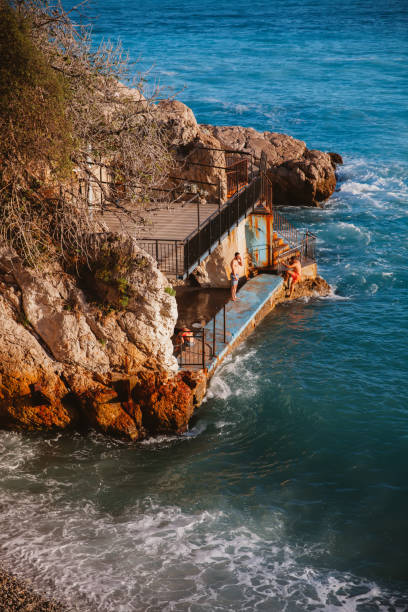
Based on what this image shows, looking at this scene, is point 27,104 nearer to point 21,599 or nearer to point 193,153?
point 193,153

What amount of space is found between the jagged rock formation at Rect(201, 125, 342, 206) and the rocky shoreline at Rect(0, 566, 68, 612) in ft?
102

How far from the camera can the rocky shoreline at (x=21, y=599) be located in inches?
552

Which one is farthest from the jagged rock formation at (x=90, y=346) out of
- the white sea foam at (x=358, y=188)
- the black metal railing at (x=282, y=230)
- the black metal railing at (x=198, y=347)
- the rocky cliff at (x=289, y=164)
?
the white sea foam at (x=358, y=188)

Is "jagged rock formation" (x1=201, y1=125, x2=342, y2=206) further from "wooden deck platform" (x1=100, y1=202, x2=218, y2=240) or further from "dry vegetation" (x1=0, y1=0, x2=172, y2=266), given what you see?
"dry vegetation" (x1=0, y1=0, x2=172, y2=266)

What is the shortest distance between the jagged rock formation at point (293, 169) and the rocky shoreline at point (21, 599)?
31.0m

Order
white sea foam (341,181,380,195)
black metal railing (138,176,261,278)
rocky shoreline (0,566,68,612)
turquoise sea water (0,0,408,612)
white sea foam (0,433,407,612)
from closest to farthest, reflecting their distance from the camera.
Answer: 1. rocky shoreline (0,566,68,612)
2. white sea foam (0,433,407,612)
3. turquoise sea water (0,0,408,612)
4. black metal railing (138,176,261,278)
5. white sea foam (341,181,380,195)

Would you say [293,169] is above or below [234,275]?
above

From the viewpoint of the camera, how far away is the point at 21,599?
1427 centimetres

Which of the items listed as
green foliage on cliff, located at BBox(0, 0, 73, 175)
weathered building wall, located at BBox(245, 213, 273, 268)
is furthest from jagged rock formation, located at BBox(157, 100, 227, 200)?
green foliage on cliff, located at BBox(0, 0, 73, 175)

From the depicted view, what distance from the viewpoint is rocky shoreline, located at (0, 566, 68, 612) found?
14031mm

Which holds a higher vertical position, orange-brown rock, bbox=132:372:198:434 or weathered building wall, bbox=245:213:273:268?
weathered building wall, bbox=245:213:273:268

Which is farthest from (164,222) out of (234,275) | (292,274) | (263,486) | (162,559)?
(162,559)

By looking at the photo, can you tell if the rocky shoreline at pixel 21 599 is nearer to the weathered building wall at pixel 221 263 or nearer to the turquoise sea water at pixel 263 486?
the turquoise sea water at pixel 263 486

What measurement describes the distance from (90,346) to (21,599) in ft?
24.3
